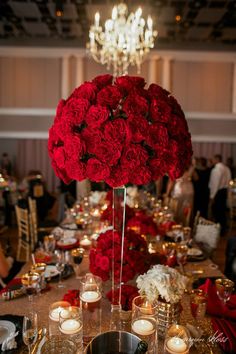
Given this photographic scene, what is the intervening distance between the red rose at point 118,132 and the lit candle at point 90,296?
798mm

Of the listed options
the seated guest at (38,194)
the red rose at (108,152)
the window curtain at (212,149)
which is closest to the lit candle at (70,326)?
the red rose at (108,152)

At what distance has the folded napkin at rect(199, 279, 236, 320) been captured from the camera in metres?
1.97

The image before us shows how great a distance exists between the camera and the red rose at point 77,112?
1572 mm

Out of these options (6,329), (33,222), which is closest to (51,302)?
(6,329)

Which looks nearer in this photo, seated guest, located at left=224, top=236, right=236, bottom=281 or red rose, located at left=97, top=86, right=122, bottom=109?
red rose, located at left=97, top=86, right=122, bottom=109

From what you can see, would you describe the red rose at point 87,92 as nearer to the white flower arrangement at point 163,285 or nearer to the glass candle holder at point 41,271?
the white flower arrangement at point 163,285

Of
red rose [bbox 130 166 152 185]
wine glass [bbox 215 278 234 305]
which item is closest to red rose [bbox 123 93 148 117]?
red rose [bbox 130 166 152 185]

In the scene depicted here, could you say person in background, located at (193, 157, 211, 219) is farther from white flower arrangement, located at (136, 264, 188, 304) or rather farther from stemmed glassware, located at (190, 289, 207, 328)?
white flower arrangement, located at (136, 264, 188, 304)

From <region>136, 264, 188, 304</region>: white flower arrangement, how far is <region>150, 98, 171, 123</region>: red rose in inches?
27.8

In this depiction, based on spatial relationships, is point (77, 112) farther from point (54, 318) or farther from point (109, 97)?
point (54, 318)

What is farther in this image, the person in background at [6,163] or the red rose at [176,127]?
the person in background at [6,163]

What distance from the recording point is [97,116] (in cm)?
155

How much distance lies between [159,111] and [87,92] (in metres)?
0.34

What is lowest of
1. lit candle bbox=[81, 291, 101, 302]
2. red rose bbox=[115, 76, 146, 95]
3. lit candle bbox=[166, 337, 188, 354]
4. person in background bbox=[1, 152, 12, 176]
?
A: lit candle bbox=[166, 337, 188, 354]
